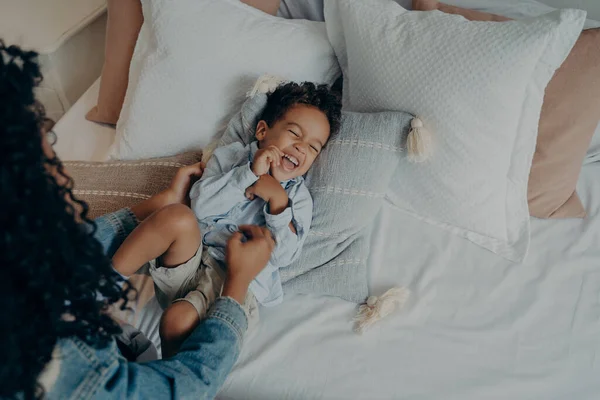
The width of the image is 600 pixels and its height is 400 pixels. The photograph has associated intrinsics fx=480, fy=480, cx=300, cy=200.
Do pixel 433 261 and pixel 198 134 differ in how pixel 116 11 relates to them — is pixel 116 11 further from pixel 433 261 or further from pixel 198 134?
pixel 433 261

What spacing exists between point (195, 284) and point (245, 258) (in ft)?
0.44

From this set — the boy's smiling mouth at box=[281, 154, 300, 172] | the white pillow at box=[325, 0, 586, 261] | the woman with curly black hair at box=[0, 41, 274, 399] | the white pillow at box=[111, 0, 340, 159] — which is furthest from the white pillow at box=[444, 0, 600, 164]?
the woman with curly black hair at box=[0, 41, 274, 399]

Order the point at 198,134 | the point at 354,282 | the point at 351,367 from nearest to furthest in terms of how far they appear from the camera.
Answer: the point at 351,367 < the point at 354,282 < the point at 198,134

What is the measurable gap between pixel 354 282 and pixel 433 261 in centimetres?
20

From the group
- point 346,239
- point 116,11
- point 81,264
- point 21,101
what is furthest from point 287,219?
point 116,11

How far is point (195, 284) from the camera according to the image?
1.01 metres

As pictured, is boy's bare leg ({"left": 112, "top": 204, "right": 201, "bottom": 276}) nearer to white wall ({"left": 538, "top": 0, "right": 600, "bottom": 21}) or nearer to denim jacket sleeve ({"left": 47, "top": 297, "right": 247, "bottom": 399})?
denim jacket sleeve ({"left": 47, "top": 297, "right": 247, "bottom": 399})

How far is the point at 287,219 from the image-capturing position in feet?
3.31

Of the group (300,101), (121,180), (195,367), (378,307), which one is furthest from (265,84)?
(195,367)

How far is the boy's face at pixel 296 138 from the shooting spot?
1074 millimetres

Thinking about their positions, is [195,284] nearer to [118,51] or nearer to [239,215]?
[239,215]

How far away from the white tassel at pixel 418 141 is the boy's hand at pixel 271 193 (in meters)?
0.29

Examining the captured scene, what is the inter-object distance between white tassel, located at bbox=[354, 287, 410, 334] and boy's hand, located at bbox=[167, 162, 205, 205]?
18.5 inches

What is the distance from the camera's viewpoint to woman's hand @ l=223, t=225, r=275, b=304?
3.05ft
